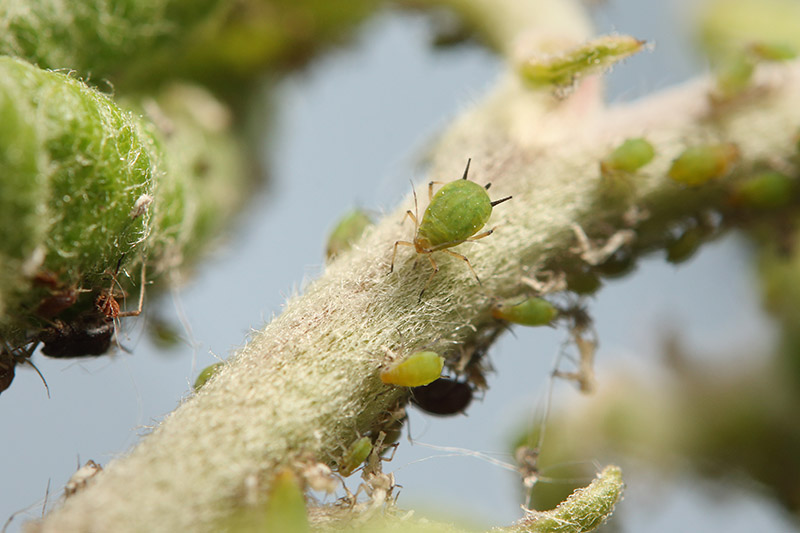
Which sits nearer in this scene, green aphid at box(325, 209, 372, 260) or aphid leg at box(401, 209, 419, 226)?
aphid leg at box(401, 209, 419, 226)

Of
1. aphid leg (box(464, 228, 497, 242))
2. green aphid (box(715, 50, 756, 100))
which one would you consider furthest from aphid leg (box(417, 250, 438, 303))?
green aphid (box(715, 50, 756, 100))

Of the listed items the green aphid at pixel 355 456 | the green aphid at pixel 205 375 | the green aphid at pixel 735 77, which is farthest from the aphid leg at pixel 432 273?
the green aphid at pixel 735 77

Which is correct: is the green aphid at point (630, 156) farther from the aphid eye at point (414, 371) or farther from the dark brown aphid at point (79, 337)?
the dark brown aphid at point (79, 337)

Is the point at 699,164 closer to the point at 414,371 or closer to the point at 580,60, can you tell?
the point at 580,60

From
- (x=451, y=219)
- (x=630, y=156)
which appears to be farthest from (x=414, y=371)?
(x=630, y=156)

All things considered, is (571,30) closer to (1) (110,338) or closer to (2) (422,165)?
(2) (422,165)

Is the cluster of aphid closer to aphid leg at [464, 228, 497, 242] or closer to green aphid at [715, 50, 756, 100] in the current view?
aphid leg at [464, 228, 497, 242]
